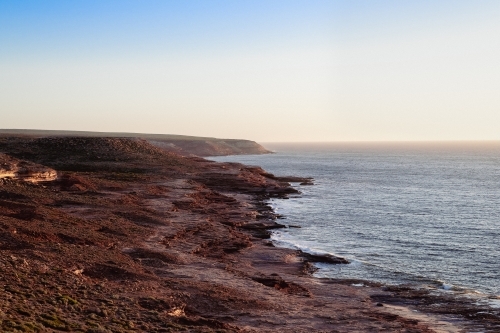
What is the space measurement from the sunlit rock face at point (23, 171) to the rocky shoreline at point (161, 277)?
58cm

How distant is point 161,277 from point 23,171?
33283 millimetres

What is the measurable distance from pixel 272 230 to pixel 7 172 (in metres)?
27.0

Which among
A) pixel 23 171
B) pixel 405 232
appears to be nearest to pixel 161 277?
pixel 405 232

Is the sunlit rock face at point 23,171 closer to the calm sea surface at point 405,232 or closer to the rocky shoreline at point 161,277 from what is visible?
the rocky shoreline at point 161,277

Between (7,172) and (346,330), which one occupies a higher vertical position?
(7,172)

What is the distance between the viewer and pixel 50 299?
69.5ft

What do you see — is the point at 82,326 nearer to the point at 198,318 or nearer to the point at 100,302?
the point at 100,302

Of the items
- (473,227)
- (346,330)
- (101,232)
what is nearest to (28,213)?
(101,232)

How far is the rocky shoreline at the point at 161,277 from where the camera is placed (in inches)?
842

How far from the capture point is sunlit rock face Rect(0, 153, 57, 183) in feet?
179

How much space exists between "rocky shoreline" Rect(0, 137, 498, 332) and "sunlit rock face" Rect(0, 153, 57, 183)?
1.90 ft

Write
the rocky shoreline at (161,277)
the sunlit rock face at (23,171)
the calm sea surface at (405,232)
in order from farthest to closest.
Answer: the sunlit rock face at (23,171) → the calm sea surface at (405,232) → the rocky shoreline at (161,277)

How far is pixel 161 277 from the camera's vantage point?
96.0 feet

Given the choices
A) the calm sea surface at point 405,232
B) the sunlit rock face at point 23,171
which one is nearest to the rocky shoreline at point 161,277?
the sunlit rock face at point 23,171
